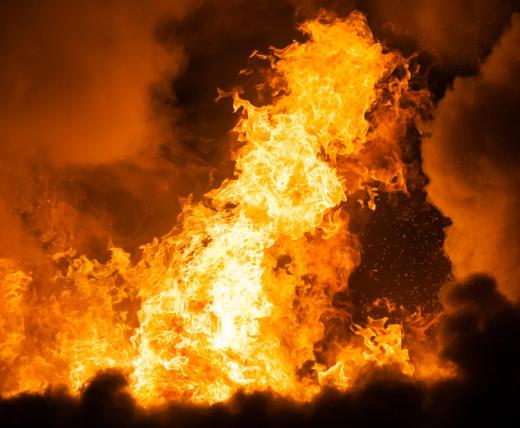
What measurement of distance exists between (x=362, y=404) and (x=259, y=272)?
268cm

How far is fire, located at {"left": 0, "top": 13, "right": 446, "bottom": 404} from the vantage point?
9047 millimetres

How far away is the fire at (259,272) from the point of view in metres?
9.05

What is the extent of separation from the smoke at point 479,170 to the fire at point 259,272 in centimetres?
109

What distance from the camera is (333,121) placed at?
32.1 ft

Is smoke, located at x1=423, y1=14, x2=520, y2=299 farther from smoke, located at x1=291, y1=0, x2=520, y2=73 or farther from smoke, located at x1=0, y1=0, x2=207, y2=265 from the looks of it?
smoke, located at x1=0, y1=0, x2=207, y2=265

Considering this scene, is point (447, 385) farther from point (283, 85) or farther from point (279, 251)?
point (283, 85)

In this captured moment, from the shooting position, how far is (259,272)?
946 centimetres

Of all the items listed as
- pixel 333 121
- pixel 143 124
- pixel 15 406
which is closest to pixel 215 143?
pixel 143 124

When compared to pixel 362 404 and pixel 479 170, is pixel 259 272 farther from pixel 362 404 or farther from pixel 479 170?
pixel 479 170

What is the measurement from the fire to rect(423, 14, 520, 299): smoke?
109cm

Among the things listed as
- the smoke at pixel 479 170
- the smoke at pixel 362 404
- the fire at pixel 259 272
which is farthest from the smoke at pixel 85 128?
the smoke at pixel 479 170

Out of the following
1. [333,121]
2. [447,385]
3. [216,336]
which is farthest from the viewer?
[333,121]

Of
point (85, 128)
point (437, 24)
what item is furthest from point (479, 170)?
point (85, 128)

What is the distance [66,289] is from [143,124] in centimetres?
341
